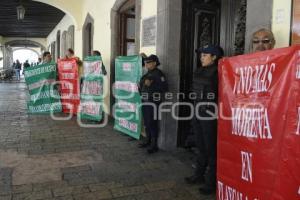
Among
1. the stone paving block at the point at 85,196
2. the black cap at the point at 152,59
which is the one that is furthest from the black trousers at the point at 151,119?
the stone paving block at the point at 85,196

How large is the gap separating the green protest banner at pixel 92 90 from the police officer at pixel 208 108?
12.0 ft

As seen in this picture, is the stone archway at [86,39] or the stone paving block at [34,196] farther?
the stone archway at [86,39]

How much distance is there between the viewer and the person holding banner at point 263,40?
3.31 meters

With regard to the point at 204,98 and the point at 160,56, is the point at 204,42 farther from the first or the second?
the point at 204,98

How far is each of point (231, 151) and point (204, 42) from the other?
3.10m

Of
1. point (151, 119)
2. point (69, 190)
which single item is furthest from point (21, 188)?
point (151, 119)

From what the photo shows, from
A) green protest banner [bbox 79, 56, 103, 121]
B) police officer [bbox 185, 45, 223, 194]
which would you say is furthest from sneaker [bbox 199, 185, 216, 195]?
green protest banner [bbox 79, 56, 103, 121]

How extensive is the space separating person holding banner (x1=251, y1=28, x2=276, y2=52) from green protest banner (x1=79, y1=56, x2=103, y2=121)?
424cm

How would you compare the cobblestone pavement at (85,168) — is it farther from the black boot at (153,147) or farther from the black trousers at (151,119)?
the black trousers at (151,119)

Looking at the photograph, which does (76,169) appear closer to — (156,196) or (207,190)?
(156,196)

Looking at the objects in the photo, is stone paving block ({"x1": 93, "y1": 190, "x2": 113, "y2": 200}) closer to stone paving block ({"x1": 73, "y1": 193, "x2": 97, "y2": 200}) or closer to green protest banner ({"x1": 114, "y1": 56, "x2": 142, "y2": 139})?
stone paving block ({"x1": 73, "y1": 193, "x2": 97, "y2": 200})

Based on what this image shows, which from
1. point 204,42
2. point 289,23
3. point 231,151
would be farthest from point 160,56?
point 231,151

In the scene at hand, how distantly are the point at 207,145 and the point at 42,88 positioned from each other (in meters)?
5.87

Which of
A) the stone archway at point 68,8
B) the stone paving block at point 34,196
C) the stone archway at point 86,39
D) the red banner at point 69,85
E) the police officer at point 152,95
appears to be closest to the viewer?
the stone paving block at point 34,196
